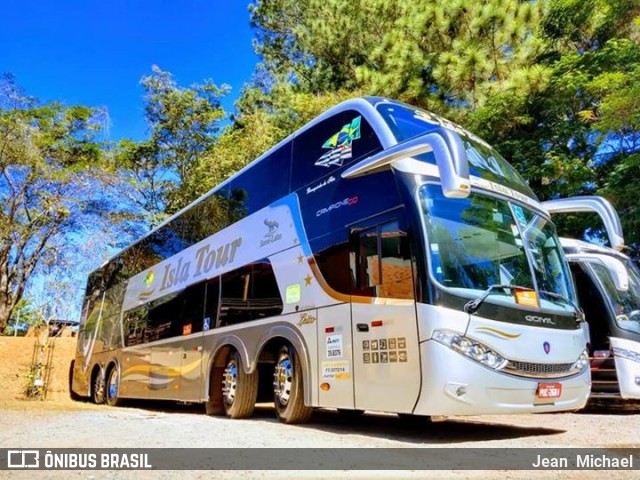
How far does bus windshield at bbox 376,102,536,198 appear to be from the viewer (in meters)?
6.65

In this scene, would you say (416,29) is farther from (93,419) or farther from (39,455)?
(39,455)

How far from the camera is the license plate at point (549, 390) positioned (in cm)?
570

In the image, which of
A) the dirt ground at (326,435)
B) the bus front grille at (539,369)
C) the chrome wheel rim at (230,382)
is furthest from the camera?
the chrome wheel rim at (230,382)

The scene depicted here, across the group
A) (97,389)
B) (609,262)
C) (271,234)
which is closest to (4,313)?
(97,389)

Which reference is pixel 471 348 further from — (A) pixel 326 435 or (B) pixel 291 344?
(B) pixel 291 344

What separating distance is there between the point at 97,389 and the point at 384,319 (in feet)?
41.2

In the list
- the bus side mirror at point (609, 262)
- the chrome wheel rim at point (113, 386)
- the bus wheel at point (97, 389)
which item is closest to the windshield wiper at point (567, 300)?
the bus side mirror at point (609, 262)

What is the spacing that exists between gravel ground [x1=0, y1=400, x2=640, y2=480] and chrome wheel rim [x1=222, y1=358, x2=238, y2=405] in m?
1.28

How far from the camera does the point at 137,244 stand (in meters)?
14.5

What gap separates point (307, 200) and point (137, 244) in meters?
8.38

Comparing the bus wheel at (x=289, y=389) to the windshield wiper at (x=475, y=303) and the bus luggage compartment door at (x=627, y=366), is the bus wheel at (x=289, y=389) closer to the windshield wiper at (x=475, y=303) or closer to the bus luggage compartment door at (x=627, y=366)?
the windshield wiper at (x=475, y=303)

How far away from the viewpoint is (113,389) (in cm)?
1427

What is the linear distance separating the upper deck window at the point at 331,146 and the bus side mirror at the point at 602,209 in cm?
309

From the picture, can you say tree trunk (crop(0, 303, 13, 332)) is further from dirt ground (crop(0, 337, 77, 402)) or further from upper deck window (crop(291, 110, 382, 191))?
upper deck window (crop(291, 110, 382, 191))
